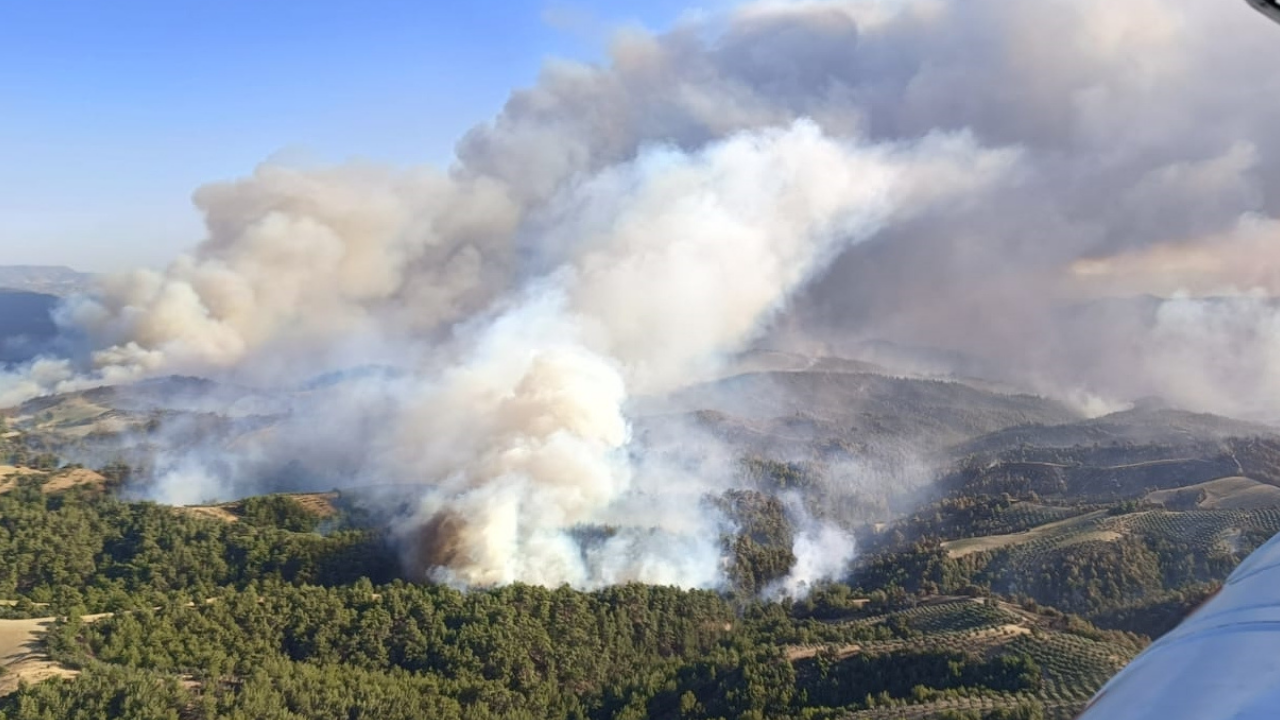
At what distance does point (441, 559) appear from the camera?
65562 mm

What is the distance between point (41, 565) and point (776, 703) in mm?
60875

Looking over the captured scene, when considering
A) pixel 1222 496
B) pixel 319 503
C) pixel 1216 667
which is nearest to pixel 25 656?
pixel 319 503

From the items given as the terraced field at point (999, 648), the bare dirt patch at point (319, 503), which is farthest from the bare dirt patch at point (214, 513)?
the terraced field at point (999, 648)

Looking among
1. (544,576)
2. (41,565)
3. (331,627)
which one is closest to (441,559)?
(544,576)

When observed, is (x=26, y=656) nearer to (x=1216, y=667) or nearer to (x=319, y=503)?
(x=319, y=503)

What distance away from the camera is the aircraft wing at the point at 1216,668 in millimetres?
4184

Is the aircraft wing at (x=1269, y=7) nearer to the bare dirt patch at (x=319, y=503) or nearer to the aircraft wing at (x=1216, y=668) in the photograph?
the aircraft wing at (x=1216, y=668)

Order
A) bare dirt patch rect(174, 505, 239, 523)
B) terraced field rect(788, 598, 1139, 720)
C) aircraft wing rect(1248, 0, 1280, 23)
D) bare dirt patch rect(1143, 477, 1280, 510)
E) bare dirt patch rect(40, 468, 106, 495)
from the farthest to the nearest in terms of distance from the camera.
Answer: bare dirt patch rect(1143, 477, 1280, 510) < bare dirt patch rect(40, 468, 106, 495) < bare dirt patch rect(174, 505, 239, 523) < terraced field rect(788, 598, 1139, 720) < aircraft wing rect(1248, 0, 1280, 23)

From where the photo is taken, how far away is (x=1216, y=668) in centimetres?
466

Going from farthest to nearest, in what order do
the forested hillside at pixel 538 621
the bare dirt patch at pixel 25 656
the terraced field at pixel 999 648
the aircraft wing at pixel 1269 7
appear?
1. the forested hillside at pixel 538 621
2. the terraced field at pixel 999 648
3. the bare dirt patch at pixel 25 656
4. the aircraft wing at pixel 1269 7

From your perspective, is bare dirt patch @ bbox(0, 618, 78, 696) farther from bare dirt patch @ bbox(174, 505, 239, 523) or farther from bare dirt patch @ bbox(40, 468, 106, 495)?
bare dirt patch @ bbox(40, 468, 106, 495)

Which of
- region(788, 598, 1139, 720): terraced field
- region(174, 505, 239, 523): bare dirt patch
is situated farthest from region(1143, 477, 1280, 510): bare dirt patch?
region(174, 505, 239, 523): bare dirt patch

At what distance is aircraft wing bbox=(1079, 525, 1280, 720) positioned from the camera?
13.7 feet

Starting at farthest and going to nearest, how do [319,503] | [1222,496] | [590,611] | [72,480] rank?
[1222,496]
[72,480]
[319,503]
[590,611]
